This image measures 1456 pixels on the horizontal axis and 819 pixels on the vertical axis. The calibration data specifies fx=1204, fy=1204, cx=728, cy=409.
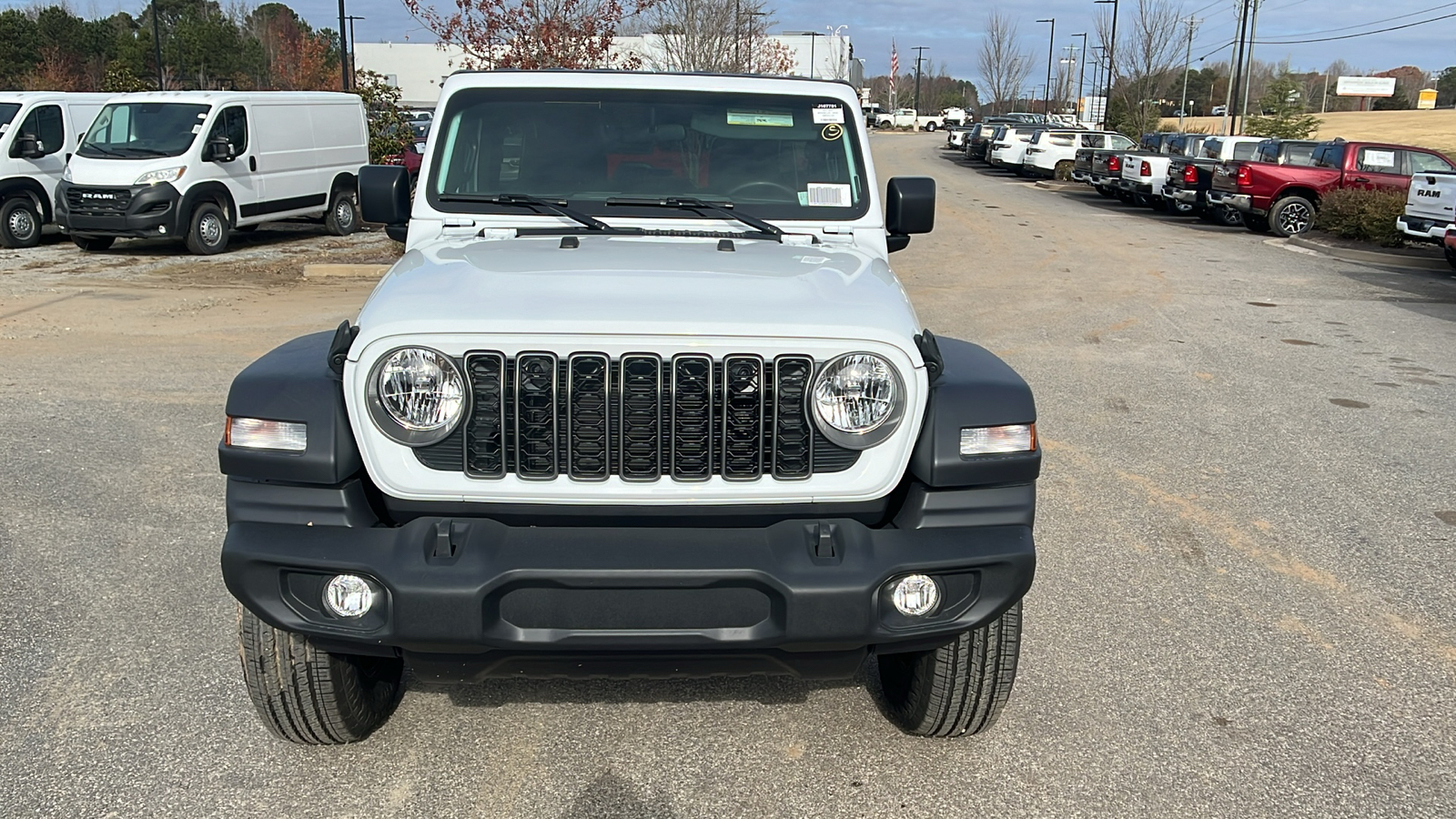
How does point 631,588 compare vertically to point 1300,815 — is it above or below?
above

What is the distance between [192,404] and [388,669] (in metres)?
4.73

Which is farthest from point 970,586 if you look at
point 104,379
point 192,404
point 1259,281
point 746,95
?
point 1259,281

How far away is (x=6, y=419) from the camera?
286 inches

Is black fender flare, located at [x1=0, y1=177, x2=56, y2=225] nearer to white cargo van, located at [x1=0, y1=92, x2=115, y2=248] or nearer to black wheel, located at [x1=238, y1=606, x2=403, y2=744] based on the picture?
white cargo van, located at [x1=0, y1=92, x2=115, y2=248]

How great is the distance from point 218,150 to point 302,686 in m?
13.8

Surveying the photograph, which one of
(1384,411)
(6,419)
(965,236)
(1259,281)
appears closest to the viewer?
(6,419)

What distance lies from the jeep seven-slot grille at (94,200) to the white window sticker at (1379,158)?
18818mm

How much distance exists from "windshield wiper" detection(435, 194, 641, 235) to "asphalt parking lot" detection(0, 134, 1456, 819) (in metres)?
1.47

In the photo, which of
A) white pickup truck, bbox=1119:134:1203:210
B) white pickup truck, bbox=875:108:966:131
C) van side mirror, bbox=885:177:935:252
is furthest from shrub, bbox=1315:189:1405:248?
white pickup truck, bbox=875:108:966:131

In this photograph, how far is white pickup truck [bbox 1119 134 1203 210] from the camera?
25177 millimetres

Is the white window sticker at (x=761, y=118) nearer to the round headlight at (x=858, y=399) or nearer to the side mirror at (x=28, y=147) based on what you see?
the round headlight at (x=858, y=399)

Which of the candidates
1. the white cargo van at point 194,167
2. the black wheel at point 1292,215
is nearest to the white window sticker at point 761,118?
the white cargo van at point 194,167

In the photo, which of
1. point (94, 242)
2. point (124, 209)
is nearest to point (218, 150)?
point (124, 209)

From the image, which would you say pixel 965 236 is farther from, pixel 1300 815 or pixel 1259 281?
pixel 1300 815
